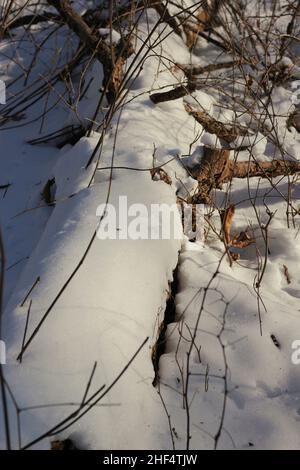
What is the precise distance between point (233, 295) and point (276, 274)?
1.05 ft

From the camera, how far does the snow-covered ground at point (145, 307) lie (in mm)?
1793

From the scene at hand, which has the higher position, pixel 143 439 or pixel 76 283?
pixel 76 283

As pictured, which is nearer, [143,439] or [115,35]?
[143,439]

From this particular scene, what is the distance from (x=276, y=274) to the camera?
8.60 ft

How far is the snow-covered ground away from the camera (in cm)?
179

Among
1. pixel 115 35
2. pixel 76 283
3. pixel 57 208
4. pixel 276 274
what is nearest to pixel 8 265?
pixel 57 208

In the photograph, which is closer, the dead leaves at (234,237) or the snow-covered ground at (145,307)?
the snow-covered ground at (145,307)

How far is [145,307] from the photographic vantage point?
2.18 metres

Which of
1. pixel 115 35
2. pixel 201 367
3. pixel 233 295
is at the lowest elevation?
pixel 201 367

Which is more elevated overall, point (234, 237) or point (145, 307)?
point (234, 237)

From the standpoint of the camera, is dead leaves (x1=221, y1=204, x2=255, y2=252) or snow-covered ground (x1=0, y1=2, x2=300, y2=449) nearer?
snow-covered ground (x1=0, y1=2, x2=300, y2=449)

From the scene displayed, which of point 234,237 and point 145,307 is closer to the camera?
point 145,307
